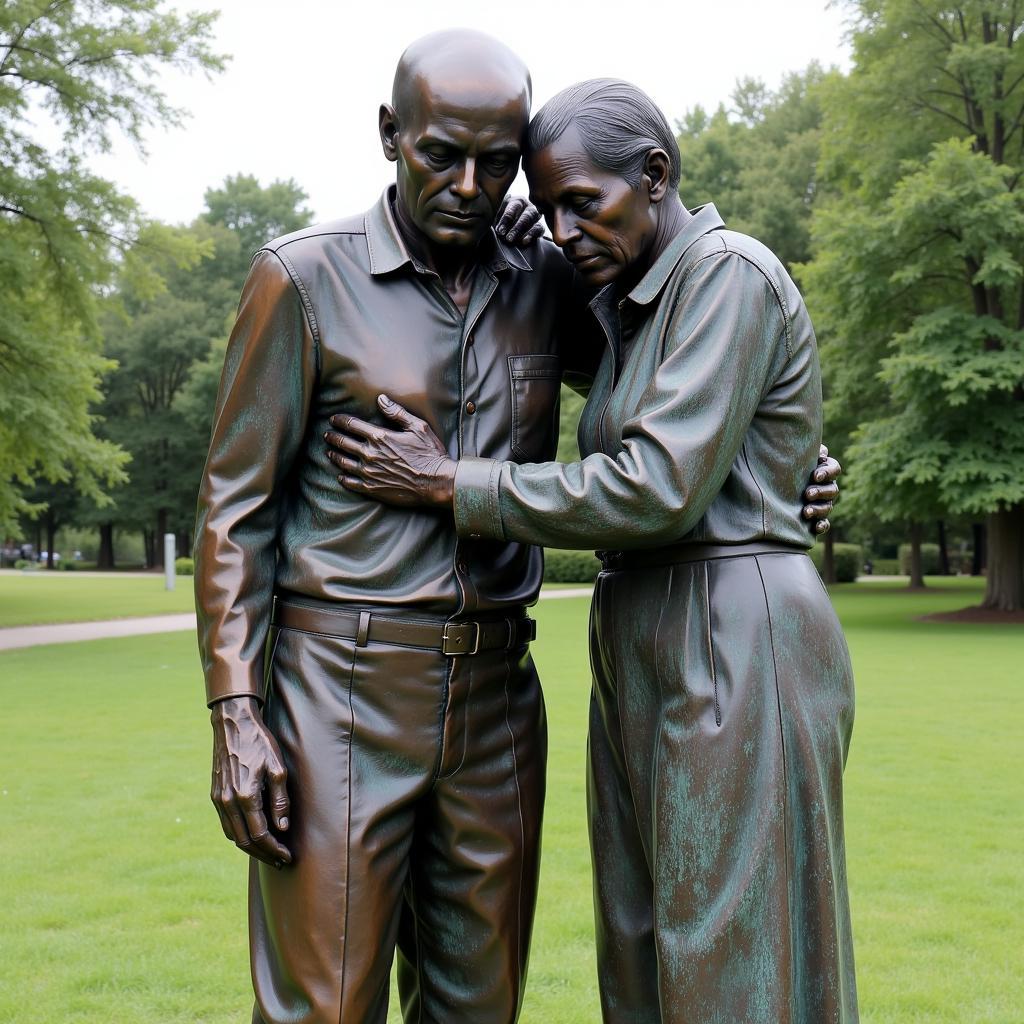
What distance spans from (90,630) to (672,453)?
2061 centimetres

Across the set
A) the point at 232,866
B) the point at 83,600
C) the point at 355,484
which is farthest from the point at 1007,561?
the point at 355,484

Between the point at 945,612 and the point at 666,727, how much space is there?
23.5 meters

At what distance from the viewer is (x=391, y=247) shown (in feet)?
9.46

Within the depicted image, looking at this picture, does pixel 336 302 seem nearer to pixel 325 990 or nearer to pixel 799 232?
pixel 325 990

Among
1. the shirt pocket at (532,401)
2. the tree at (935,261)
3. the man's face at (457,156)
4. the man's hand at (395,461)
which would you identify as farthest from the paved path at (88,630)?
the man's face at (457,156)

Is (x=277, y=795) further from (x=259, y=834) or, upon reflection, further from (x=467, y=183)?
(x=467, y=183)

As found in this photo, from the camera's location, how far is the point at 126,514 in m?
50.8

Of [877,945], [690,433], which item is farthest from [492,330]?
[877,945]

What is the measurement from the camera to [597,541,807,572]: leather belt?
8.67 ft

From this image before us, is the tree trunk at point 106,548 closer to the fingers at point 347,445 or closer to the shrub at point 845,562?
the shrub at point 845,562

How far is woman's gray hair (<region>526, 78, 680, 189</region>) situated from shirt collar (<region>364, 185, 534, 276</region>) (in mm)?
376

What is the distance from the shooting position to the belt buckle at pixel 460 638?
282 cm

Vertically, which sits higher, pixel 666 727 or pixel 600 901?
pixel 666 727

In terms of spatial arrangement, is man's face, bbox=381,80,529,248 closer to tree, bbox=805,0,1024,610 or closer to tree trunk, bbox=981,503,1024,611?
tree, bbox=805,0,1024,610
